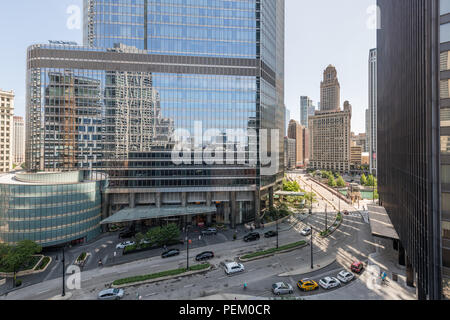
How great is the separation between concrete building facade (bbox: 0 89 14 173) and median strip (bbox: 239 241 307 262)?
10337 cm

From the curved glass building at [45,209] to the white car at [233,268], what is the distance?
28.7 metres

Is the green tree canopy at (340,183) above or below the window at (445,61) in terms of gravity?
below

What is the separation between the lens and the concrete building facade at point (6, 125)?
84.0 meters

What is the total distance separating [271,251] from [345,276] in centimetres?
1110

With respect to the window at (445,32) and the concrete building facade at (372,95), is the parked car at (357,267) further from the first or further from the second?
the concrete building facade at (372,95)

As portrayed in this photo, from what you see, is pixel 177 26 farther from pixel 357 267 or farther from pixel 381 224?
pixel 357 267

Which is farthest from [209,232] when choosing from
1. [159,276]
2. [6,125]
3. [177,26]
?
[6,125]

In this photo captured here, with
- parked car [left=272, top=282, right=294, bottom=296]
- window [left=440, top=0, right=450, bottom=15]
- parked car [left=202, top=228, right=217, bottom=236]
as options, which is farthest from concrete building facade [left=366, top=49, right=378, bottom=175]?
window [left=440, top=0, right=450, bottom=15]

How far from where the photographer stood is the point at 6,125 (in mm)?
85500

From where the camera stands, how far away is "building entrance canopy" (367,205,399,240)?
3244 cm

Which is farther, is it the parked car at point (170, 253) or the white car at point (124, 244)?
the white car at point (124, 244)

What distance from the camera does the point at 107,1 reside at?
49406mm

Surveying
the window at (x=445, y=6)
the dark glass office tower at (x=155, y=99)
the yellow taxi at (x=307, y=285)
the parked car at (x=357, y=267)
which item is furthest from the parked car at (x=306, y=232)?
the window at (x=445, y=6)

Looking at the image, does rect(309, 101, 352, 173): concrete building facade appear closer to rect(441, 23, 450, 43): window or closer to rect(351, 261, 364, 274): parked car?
rect(351, 261, 364, 274): parked car
